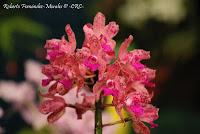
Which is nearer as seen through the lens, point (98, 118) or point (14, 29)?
point (98, 118)

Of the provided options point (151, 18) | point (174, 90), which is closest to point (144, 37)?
point (151, 18)

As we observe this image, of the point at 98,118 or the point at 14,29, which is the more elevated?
the point at 14,29

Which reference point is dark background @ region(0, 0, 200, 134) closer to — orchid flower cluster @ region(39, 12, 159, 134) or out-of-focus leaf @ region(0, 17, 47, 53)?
out-of-focus leaf @ region(0, 17, 47, 53)

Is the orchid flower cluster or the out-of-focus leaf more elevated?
the out-of-focus leaf

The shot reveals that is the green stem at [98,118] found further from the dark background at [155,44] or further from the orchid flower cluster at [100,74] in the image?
the dark background at [155,44]

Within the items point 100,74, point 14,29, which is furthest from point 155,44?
point 100,74

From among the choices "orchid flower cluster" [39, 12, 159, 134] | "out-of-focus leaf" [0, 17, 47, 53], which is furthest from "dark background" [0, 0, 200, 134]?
"orchid flower cluster" [39, 12, 159, 134]

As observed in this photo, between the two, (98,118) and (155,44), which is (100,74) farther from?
(155,44)

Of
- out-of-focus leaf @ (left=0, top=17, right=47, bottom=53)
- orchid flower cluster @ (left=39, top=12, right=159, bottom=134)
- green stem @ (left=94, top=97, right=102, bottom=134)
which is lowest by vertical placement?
green stem @ (left=94, top=97, right=102, bottom=134)
